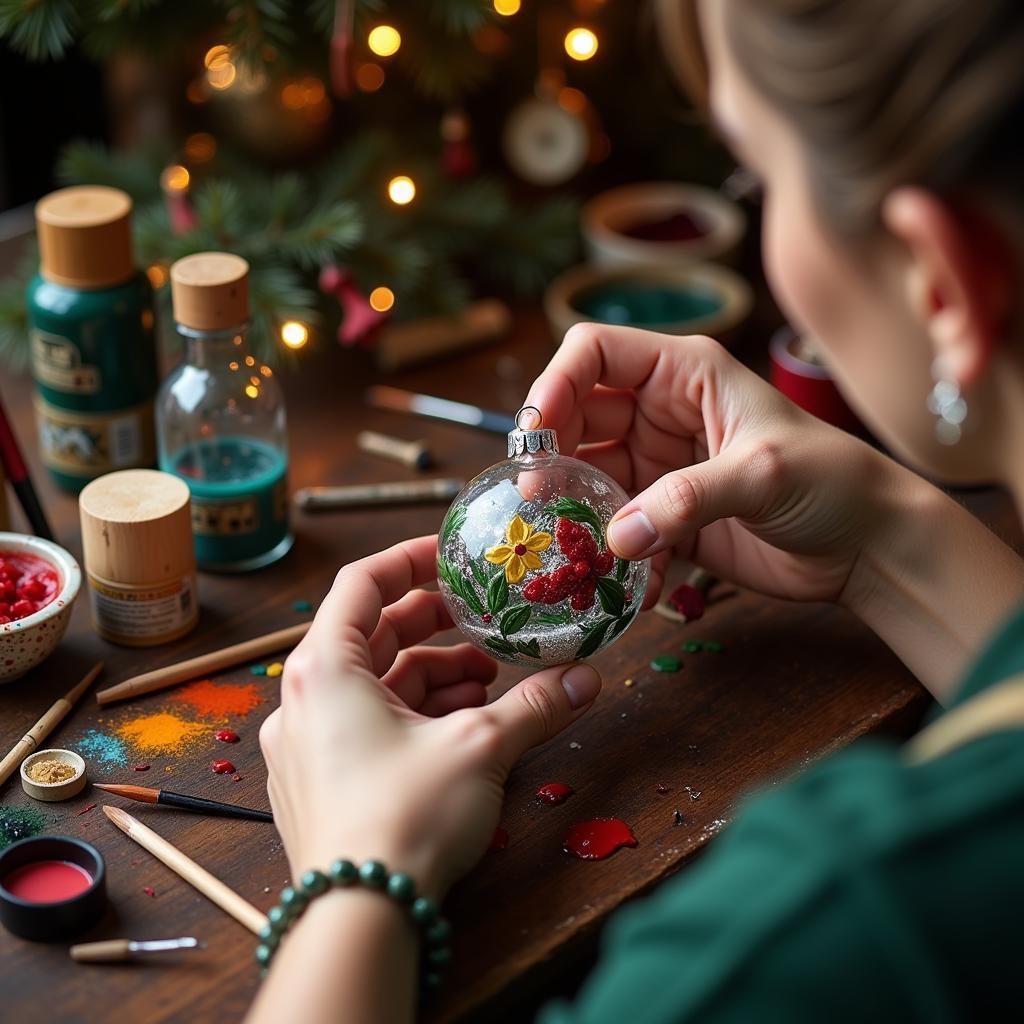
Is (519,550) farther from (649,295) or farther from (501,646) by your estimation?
(649,295)

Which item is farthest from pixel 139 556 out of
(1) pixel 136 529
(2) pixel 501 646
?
(2) pixel 501 646

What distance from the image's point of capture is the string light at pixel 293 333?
155cm

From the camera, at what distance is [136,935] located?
957 millimetres

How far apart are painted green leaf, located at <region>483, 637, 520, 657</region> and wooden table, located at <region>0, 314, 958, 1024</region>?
0.11m

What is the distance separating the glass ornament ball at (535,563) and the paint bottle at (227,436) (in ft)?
1.07

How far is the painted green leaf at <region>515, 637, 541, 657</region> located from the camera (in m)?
1.07

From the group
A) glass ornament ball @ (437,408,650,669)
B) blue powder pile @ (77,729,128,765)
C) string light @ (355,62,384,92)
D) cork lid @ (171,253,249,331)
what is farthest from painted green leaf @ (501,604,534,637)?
string light @ (355,62,384,92)

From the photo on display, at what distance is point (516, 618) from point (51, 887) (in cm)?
40

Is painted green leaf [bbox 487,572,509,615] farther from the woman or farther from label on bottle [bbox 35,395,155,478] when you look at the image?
label on bottle [bbox 35,395,155,478]

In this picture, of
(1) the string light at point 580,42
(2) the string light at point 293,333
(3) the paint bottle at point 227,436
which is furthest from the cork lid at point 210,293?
(1) the string light at point 580,42

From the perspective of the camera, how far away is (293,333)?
1.56 m

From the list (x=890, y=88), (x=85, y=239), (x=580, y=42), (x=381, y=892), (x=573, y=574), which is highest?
(x=890, y=88)

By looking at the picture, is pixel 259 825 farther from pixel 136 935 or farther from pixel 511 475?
pixel 511 475

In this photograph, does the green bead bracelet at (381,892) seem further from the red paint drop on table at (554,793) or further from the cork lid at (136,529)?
the cork lid at (136,529)
